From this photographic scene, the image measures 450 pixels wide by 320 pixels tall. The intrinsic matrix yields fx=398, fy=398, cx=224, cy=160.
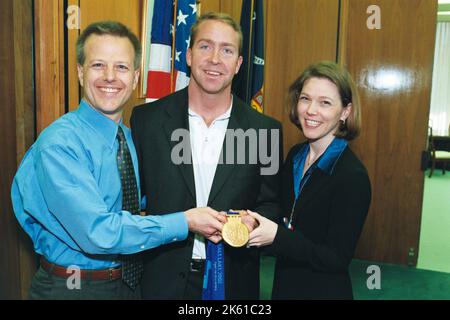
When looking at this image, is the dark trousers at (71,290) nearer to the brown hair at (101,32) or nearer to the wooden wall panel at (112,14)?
the brown hair at (101,32)

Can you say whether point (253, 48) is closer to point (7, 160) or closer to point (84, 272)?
point (7, 160)

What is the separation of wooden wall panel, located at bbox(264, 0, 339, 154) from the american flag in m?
1.55

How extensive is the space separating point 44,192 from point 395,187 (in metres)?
3.98

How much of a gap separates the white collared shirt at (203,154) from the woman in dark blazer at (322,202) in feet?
1.05

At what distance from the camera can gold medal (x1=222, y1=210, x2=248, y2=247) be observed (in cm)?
166

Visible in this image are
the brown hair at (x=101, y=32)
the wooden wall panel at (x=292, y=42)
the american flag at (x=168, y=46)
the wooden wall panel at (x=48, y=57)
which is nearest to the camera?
the brown hair at (x=101, y=32)

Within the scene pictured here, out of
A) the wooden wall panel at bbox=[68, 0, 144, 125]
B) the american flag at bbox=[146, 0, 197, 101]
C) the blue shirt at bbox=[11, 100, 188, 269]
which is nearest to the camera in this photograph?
the blue shirt at bbox=[11, 100, 188, 269]

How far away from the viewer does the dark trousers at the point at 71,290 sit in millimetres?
1525

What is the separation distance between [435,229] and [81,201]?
5.91 meters

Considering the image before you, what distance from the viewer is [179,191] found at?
1851 millimetres

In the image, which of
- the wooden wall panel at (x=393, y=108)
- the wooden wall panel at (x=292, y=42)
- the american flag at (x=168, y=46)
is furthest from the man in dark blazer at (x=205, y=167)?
the wooden wall panel at (x=393, y=108)

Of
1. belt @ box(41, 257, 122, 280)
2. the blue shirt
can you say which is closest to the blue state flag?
the blue shirt

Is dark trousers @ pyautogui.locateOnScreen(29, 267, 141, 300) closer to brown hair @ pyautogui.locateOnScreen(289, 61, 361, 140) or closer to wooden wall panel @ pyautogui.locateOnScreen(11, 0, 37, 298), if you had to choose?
wooden wall panel @ pyautogui.locateOnScreen(11, 0, 37, 298)

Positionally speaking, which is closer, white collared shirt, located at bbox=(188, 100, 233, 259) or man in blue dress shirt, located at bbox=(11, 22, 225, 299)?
man in blue dress shirt, located at bbox=(11, 22, 225, 299)
